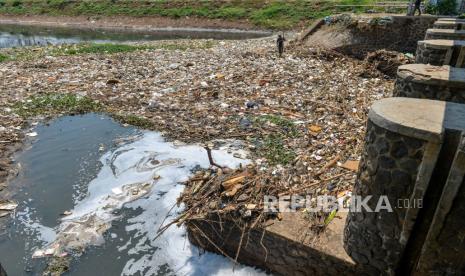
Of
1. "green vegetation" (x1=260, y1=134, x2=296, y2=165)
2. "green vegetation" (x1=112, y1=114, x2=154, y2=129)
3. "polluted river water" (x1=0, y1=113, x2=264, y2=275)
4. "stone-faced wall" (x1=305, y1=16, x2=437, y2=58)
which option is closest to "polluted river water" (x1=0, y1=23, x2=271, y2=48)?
"stone-faced wall" (x1=305, y1=16, x2=437, y2=58)

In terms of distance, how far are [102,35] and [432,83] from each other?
22.1 metres

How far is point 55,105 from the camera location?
7547 mm

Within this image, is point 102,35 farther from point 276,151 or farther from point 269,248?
point 269,248

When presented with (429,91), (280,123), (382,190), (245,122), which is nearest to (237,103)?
(245,122)

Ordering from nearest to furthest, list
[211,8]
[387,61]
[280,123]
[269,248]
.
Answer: [269,248], [280,123], [387,61], [211,8]

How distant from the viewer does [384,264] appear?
2654 mm

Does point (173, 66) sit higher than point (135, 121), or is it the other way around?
point (173, 66)

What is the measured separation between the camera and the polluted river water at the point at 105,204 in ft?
11.9

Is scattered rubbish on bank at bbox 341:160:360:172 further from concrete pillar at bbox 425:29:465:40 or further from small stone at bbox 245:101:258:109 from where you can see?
concrete pillar at bbox 425:29:465:40

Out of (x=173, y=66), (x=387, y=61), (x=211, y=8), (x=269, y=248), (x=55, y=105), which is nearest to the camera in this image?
(x=269, y=248)

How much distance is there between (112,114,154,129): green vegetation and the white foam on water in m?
0.33

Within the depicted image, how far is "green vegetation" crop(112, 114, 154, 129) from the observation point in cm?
646

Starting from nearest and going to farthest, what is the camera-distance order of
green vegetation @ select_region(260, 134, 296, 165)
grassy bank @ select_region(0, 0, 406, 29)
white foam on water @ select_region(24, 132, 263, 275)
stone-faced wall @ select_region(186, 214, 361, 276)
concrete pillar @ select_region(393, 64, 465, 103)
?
1. stone-faced wall @ select_region(186, 214, 361, 276)
2. white foam on water @ select_region(24, 132, 263, 275)
3. concrete pillar @ select_region(393, 64, 465, 103)
4. green vegetation @ select_region(260, 134, 296, 165)
5. grassy bank @ select_region(0, 0, 406, 29)

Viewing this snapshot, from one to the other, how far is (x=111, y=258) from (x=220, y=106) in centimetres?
395
